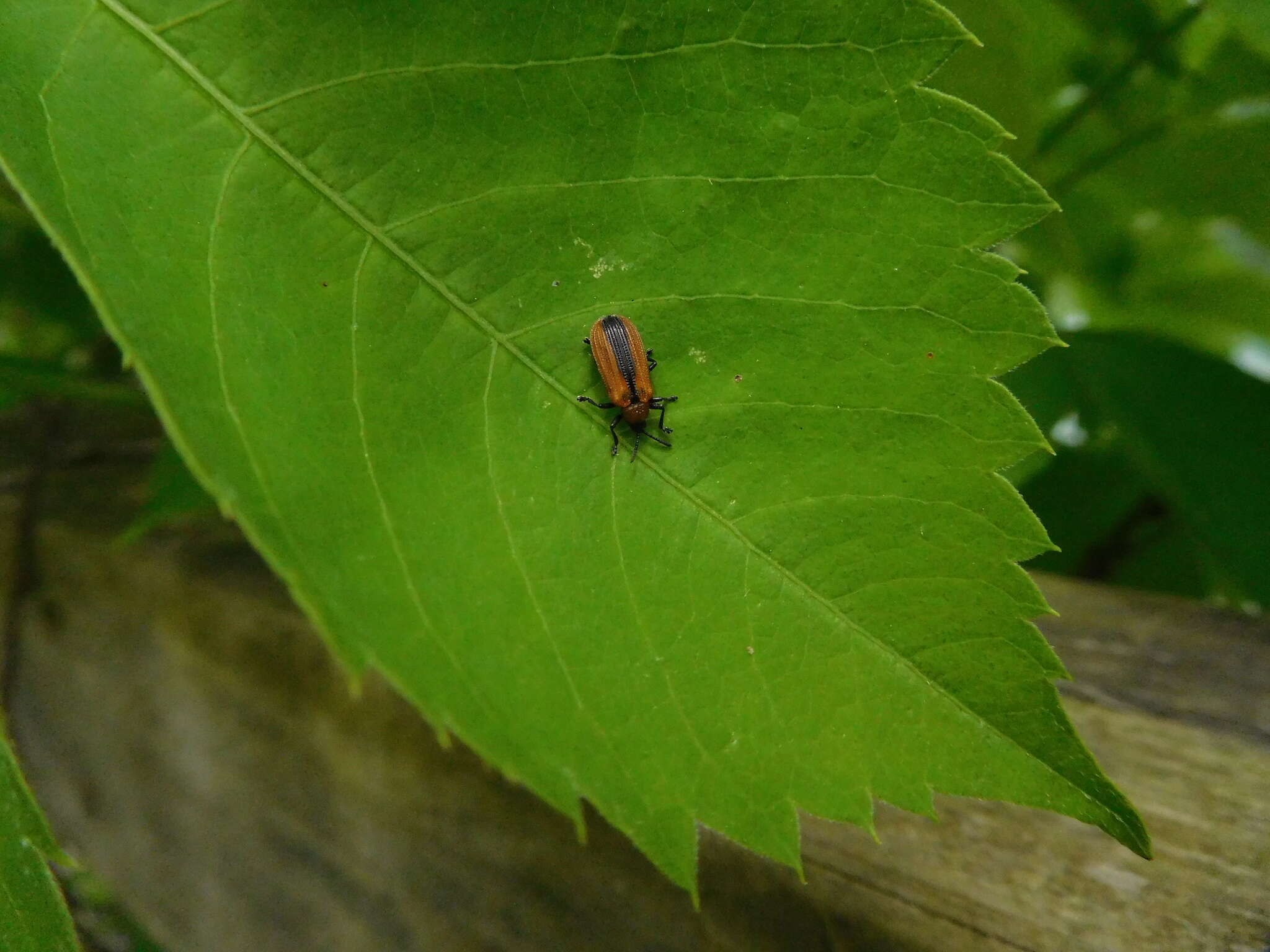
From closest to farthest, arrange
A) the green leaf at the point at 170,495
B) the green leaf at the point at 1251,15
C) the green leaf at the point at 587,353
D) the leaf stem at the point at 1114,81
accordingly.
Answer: the green leaf at the point at 587,353
the green leaf at the point at 1251,15
the green leaf at the point at 170,495
the leaf stem at the point at 1114,81

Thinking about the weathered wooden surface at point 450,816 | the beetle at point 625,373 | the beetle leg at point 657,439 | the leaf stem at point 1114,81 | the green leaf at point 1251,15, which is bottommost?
the weathered wooden surface at point 450,816

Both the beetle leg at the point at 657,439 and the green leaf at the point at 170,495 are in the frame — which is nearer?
the beetle leg at the point at 657,439

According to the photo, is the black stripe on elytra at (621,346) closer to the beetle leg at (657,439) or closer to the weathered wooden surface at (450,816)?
the beetle leg at (657,439)

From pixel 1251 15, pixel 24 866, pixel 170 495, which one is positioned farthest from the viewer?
pixel 170 495

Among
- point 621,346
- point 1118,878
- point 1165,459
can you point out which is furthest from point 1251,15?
point 1118,878

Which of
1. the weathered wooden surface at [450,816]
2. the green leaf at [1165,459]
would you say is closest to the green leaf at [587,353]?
the weathered wooden surface at [450,816]

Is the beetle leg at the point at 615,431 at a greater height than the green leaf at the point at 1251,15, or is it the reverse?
the green leaf at the point at 1251,15

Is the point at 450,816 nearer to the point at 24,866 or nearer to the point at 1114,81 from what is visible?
the point at 24,866
